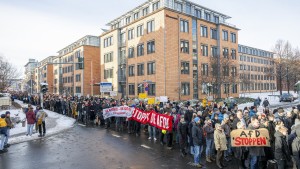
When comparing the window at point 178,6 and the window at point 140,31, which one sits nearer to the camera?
the window at point 178,6

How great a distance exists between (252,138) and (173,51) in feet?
102

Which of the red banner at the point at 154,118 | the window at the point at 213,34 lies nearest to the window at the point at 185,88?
the window at the point at 213,34

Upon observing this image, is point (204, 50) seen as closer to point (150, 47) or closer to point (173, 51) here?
point (173, 51)

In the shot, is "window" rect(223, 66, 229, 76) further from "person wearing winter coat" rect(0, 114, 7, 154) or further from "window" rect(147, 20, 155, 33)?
"person wearing winter coat" rect(0, 114, 7, 154)

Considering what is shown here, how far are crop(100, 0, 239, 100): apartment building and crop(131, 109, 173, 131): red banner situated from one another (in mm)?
20835

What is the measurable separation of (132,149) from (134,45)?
3367 centimetres

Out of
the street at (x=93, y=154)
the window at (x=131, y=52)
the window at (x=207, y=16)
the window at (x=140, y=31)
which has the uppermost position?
the window at (x=207, y=16)

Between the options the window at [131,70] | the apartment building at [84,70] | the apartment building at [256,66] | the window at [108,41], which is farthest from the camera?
the apartment building at [256,66]

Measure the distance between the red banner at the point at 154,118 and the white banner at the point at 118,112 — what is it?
17.2 inches

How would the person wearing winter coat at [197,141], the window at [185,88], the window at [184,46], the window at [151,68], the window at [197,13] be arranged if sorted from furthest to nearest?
the window at [197,13]
the window at [184,46]
the window at [185,88]
the window at [151,68]
the person wearing winter coat at [197,141]

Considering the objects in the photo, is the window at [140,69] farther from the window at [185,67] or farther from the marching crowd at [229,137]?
the marching crowd at [229,137]

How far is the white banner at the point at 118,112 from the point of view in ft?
51.1

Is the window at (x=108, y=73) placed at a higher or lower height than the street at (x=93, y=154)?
higher

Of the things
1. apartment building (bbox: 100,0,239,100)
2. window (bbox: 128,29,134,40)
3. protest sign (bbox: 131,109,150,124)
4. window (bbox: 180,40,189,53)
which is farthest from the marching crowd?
window (bbox: 128,29,134,40)
